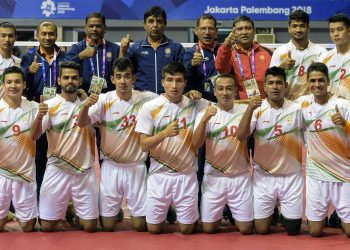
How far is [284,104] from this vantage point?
6316 mm

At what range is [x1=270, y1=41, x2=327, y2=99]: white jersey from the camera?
6.77 meters

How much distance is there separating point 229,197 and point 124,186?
1077 millimetres

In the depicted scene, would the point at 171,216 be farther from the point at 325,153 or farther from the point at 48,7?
the point at 48,7

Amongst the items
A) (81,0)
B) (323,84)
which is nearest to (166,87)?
(323,84)

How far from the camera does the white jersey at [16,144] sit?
632 cm

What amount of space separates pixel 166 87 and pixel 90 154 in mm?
1042

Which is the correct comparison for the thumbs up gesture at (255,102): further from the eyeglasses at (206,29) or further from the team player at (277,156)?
the eyeglasses at (206,29)

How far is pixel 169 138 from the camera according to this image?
634 cm

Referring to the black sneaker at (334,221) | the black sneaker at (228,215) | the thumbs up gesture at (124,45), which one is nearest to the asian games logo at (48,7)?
the thumbs up gesture at (124,45)

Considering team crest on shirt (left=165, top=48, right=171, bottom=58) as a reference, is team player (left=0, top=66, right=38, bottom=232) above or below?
below

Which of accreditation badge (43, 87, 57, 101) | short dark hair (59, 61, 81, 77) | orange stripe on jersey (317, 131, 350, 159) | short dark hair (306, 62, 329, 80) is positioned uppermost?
short dark hair (59, 61, 81, 77)

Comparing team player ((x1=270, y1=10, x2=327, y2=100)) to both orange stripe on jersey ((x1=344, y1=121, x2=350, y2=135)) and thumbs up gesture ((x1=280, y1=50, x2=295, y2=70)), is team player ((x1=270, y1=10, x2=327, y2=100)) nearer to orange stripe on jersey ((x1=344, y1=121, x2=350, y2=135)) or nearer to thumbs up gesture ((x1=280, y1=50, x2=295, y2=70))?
thumbs up gesture ((x1=280, y1=50, x2=295, y2=70))

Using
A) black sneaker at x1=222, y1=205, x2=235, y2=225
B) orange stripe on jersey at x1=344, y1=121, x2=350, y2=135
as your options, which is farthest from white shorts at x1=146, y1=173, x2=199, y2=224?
orange stripe on jersey at x1=344, y1=121, x2=350, y2=135

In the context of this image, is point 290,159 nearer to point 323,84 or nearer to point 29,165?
point 323,84
